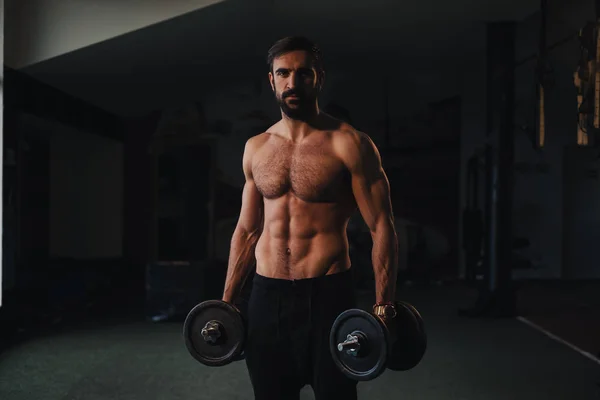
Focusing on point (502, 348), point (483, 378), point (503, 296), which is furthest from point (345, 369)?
point (503, 296)

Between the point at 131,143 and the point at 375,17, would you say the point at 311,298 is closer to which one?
the point at 375,17

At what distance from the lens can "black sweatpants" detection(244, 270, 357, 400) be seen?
5.43ft

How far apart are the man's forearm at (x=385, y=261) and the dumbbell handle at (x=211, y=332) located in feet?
1.53

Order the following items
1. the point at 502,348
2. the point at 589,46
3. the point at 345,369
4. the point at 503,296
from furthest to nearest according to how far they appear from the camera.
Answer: the point at 503,296, the point at 502,348, the point at 589,46, the point at 345,369

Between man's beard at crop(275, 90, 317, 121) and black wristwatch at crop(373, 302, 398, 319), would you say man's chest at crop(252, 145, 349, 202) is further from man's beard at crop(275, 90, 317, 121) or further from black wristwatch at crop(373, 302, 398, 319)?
black wristwatch at crop(373, 302, 398, 319)

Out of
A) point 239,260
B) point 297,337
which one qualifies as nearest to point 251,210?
point 239,260

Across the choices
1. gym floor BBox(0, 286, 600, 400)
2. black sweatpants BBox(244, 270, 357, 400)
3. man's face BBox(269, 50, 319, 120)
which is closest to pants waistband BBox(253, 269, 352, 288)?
black sweatpants BBox(244, 270, 357, 400)

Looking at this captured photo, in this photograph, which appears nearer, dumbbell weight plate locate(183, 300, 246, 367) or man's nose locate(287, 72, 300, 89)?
man's nose locate(287, 72, 300, 89)

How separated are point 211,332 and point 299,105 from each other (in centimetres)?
69

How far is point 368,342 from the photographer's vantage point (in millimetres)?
1516

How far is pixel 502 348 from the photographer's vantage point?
420 cm

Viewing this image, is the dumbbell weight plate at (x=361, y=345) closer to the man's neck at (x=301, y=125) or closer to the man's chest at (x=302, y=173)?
the man's chest at (x=302, y=173)

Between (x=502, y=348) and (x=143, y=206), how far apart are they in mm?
5482

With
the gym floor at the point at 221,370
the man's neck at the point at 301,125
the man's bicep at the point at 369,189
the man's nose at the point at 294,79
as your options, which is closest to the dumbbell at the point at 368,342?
the man's bicep at the point at 369,189
